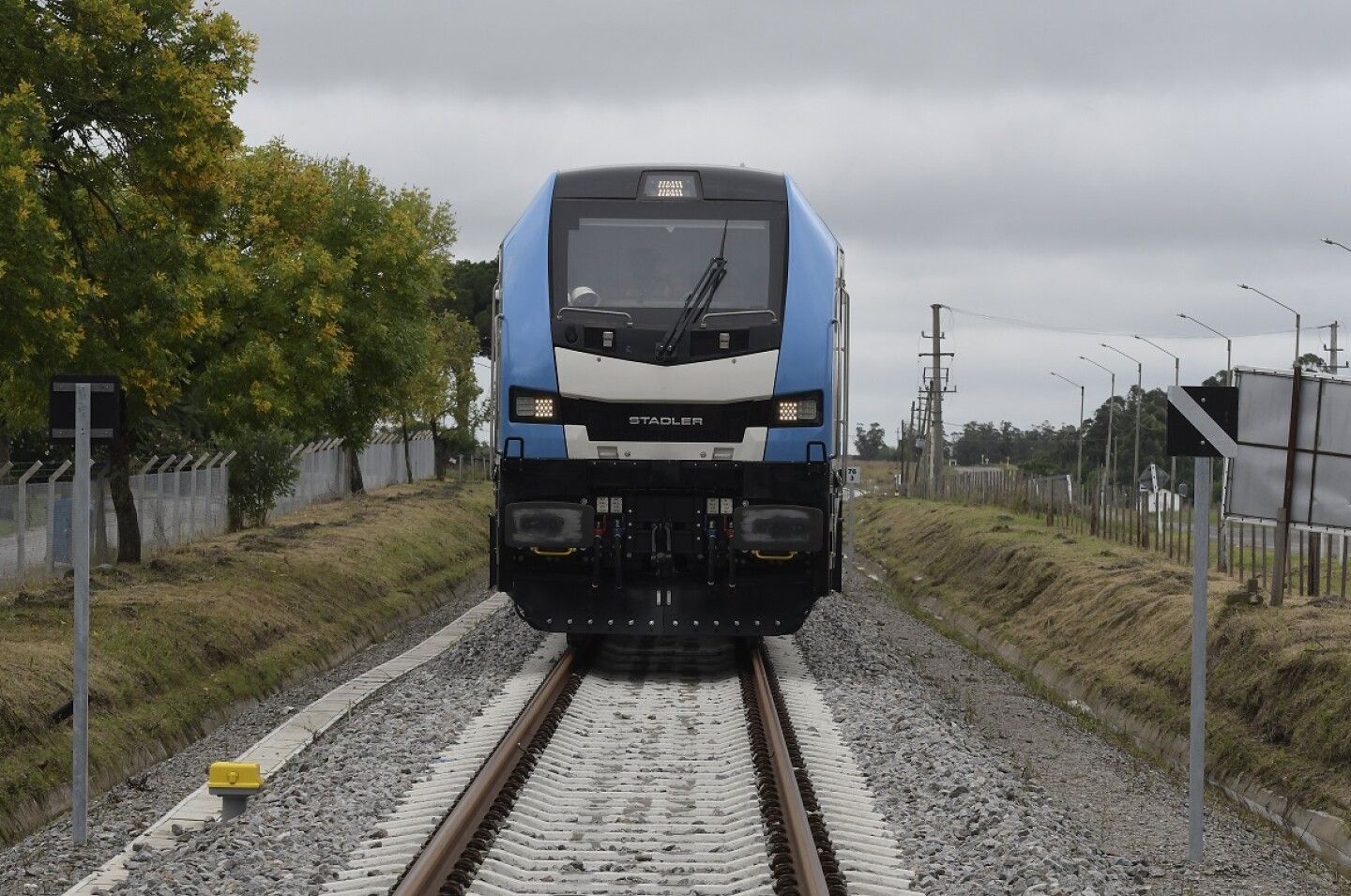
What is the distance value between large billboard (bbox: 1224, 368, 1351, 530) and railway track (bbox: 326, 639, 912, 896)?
6.64 m

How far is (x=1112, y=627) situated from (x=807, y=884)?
46.2 ft

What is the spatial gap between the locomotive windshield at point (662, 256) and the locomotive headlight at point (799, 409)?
74 centimetres

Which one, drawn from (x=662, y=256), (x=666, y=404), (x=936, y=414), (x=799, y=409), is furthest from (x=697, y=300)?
(x=936, y=414)

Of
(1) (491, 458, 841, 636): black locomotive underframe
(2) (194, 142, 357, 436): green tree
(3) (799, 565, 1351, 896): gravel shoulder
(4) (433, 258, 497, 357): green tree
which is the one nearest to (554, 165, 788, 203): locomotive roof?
(1) (491, 458, 841, 636): black locomotive underframe

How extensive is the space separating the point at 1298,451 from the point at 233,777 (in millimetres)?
12230

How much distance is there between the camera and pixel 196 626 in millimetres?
18938

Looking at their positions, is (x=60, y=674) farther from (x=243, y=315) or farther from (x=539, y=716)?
(x=243, y=315)

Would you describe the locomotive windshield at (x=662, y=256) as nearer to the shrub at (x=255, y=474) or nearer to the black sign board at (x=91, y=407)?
the black sign board at (x=91, y=407)

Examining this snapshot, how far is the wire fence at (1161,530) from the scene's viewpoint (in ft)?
66.0

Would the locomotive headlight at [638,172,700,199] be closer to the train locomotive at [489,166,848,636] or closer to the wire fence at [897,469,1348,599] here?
the train locomotive at [489,166,848,636]

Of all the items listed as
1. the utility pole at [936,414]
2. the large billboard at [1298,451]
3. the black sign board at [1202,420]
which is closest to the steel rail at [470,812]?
the black sign board at [1202,420]

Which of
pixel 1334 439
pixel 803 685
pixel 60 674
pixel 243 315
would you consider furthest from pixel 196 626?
pixel 1334 439

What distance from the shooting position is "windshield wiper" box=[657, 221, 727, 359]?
14555 millimetres

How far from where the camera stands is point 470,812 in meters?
8.72
